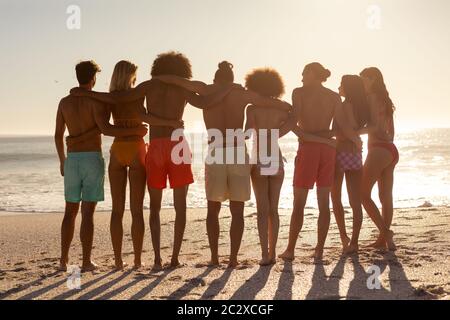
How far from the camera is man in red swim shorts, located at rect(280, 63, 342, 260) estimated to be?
255 inches

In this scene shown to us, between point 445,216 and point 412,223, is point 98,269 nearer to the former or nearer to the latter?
point 412,223

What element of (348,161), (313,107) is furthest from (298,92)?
(348,161)

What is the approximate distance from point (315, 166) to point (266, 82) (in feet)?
3.21

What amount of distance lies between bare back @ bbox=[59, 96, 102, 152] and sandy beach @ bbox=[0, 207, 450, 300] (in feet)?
3.91

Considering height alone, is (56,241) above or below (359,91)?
below

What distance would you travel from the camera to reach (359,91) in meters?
6.76

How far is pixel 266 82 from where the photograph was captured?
629 cm

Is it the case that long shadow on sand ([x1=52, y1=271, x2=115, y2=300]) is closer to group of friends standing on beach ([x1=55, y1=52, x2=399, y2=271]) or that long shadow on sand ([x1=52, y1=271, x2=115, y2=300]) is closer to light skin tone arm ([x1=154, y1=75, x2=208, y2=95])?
group of friends standing on beach ([x1=55, y1=52, x2=399, y2=271])

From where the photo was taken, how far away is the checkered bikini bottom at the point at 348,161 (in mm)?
6715

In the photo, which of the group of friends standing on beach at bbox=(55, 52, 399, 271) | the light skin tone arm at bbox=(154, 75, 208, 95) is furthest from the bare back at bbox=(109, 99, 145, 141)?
the light skin tone arm at bbox=(154, 75, 208, 95)

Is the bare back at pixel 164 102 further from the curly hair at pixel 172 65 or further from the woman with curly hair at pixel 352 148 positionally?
the woman with curly hair at pixel 352 148

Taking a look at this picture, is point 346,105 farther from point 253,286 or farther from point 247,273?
point 253,286
